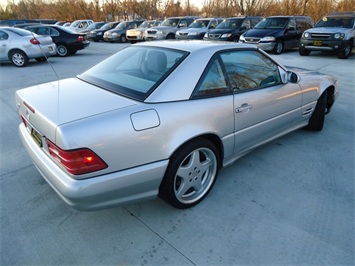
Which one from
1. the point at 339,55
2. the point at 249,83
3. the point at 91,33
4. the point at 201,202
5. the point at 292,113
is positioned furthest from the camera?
the point at 91,33

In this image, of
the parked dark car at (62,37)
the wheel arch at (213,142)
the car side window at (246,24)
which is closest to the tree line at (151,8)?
the car side window at (246,24)

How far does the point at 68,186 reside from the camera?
1788 millimetres

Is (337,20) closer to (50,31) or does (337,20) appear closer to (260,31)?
(260,31)

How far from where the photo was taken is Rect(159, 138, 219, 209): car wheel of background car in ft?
7.16

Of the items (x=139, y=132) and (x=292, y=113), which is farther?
(x=292, y=113)

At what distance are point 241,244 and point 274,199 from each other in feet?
2.38

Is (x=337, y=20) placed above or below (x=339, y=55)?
above

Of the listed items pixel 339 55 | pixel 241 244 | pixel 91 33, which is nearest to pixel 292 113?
pixel 241 244

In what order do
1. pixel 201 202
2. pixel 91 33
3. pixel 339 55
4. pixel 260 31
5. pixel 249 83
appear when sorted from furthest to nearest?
1. pixel 91 33
2. pixel 260 31
3. pixel 339 55
4. pixel 249 83
5. pixel 201 202

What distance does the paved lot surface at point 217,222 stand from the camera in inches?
77.5

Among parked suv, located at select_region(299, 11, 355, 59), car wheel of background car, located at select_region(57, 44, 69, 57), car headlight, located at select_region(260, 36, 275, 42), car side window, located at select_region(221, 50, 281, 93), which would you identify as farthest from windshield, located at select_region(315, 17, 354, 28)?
car wheel of background car, located at select_region(57, 44, 69, 57)

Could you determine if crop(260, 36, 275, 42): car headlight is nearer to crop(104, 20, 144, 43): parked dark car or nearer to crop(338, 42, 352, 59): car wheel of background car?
crop(338, 42, 352, 59): car wheel of background car

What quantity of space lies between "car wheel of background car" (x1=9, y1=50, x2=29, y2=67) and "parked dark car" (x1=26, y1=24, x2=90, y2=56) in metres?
2.85

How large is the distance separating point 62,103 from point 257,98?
195cm
